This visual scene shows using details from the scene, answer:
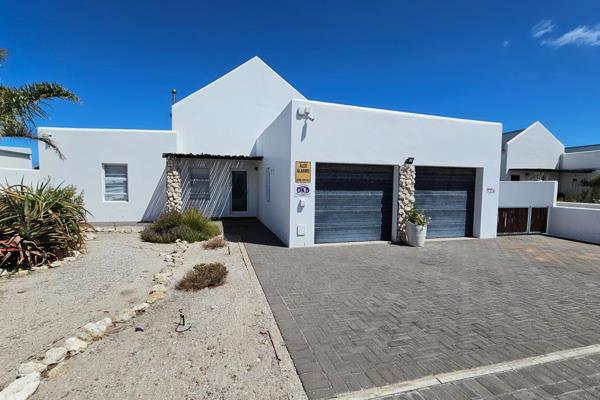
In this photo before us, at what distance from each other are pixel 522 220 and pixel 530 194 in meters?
1.25

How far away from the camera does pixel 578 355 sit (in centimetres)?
369

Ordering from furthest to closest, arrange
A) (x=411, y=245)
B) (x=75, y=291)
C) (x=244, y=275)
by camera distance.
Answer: (x=411, y=245) < (x=244, y=275) < (x=75, y=291)

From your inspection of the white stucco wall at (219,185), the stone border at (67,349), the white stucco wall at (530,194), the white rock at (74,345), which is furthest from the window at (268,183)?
the white stucco wall at (530,194)

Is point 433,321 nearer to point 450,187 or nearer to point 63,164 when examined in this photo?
point 450,187

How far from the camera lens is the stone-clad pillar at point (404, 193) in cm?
1066

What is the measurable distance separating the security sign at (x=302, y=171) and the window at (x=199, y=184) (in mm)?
7804

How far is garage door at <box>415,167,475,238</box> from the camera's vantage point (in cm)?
1130

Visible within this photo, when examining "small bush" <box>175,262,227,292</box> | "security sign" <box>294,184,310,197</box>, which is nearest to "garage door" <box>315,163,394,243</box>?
"security sign" <box>294,184,310,197</box>

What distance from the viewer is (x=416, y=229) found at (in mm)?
10125

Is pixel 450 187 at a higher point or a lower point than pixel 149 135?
lower

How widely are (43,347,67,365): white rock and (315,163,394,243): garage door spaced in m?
7.48

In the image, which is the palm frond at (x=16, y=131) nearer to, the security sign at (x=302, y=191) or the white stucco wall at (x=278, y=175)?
the white stucco wall at (x=278, y=175)

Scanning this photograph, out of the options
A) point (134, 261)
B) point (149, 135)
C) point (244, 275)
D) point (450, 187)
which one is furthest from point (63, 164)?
point (450, 187)

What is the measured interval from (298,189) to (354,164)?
2349 mm
